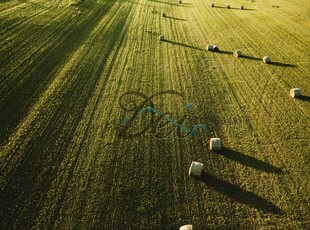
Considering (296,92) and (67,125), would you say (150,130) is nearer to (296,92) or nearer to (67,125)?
(67,125)

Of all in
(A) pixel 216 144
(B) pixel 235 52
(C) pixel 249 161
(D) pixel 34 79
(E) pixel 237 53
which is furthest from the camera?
(B) pixel 235 52

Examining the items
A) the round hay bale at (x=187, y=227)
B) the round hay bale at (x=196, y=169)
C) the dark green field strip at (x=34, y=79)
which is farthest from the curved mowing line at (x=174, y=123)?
the dark green field strip at (x=34, y=79)

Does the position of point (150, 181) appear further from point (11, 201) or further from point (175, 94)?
point (175, 94)

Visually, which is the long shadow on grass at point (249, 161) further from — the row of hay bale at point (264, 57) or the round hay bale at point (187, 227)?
the row of hay bale at point (264, 57)

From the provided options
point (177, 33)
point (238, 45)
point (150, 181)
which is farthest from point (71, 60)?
point (238, 45)

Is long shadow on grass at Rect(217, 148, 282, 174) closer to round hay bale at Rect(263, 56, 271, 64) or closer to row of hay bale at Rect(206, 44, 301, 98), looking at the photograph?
row of hay bale at Rect(206, 44, 301, 98)

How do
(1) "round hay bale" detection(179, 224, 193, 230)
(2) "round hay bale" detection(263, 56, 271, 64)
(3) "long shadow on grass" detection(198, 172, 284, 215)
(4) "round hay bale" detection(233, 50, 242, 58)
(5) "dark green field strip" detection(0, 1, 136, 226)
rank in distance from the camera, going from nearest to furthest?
(1) "round hay bale" detection(179, 224, 193, 230) → (3) "long shadow on grass" detection(198, 172, 284, 215) → (5) "dark green field strip" detection(0, 1, 136, 226) → (2) "round hay bale" detection(263, 56, 271, 64) → (4) "round hay bale" detection(233, 50, 242, 58)

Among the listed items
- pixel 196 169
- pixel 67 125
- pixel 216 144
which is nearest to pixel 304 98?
pixel 216 144

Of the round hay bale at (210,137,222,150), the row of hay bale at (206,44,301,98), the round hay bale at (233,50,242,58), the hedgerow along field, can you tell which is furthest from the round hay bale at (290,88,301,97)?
the round hay bale at (210,137,222,150)
